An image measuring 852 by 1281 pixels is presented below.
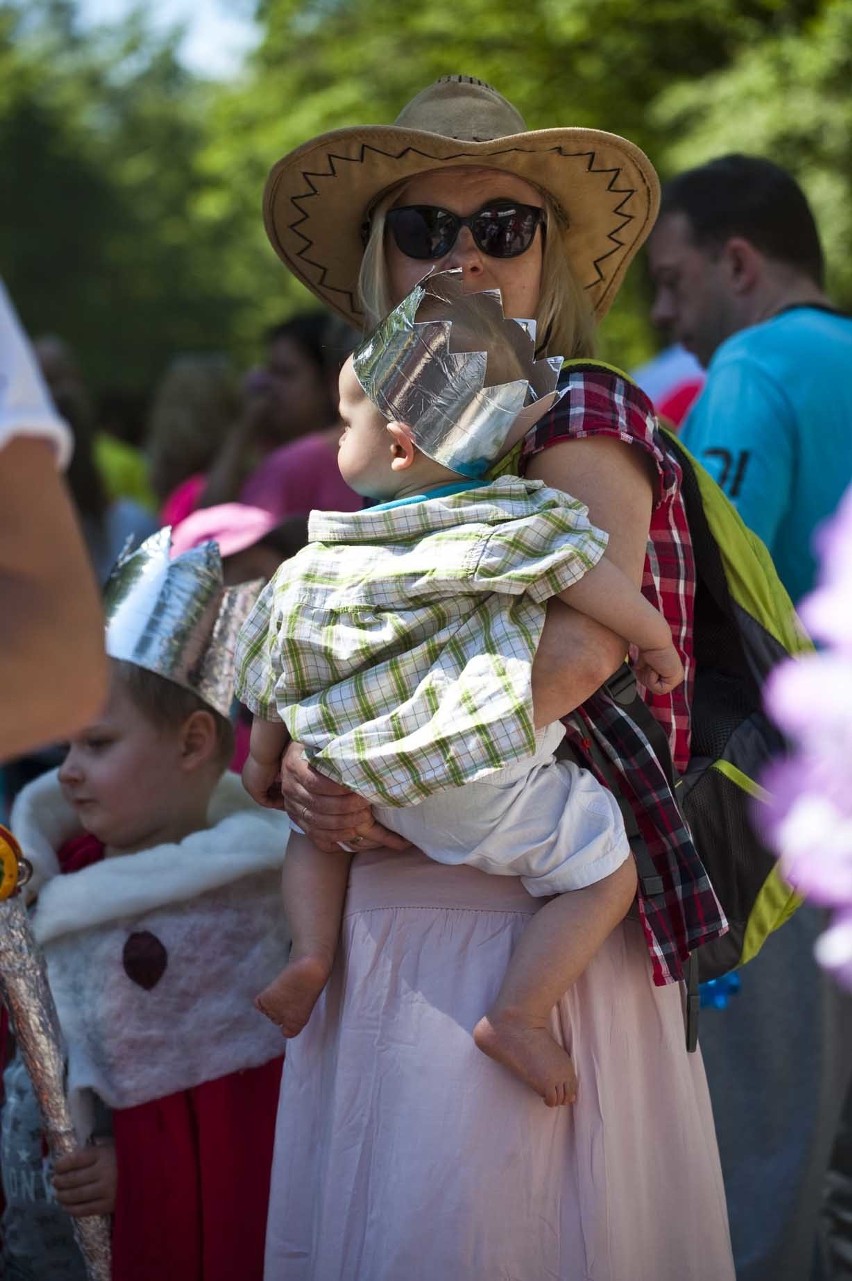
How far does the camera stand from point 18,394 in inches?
58.4

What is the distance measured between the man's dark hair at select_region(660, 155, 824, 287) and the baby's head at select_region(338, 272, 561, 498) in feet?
5.75

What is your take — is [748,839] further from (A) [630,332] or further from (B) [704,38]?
(A) [630,332]

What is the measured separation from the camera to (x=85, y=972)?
2.88 m

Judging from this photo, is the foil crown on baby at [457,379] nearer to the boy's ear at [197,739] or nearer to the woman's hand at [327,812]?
the woman's hand at [327,812]

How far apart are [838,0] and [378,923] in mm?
11535

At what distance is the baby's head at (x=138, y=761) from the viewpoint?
2.99 metres

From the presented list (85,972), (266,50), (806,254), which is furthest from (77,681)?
(266,50)

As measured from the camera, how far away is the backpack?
245 centimetres

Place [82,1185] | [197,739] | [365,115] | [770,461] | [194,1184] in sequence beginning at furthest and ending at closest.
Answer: [365,115] < [770,461] < [197,739] < [194,1184] < [82,1185]

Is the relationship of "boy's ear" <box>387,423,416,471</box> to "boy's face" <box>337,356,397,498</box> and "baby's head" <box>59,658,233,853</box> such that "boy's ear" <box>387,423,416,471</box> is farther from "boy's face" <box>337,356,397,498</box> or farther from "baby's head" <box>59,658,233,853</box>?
"baby's head" <box>59,658,233,853</box>

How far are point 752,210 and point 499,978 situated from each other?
233cm

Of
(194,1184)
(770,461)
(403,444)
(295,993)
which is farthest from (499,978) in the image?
(770,461)

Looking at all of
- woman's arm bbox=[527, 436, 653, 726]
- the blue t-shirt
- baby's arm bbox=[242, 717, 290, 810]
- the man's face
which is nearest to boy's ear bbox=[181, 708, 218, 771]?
baby's arm bbox=[242, 717, 290, 810]

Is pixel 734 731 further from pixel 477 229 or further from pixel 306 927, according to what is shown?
pixel 477 229
